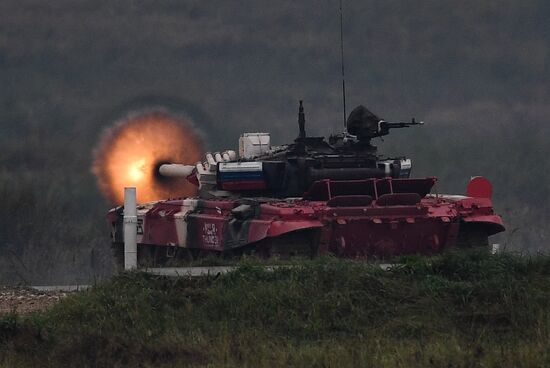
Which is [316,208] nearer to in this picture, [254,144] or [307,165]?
[307,165]

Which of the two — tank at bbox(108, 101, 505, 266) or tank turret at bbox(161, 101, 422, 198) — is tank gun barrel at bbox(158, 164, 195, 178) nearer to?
tank at bbox(108, 101, 505, 266)

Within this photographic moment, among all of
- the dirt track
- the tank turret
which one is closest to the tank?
the tank turret

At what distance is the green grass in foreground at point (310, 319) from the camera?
14016mm

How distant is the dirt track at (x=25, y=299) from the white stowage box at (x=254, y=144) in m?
5.94

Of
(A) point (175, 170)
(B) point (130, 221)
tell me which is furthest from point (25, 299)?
(A) point (175, 170)

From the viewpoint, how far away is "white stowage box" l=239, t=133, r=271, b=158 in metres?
27.1

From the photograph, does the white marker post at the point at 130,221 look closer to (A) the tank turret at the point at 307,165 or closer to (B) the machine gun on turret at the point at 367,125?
(A) the tank turret at the point at 307,165

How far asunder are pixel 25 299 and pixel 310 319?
7.17 meters

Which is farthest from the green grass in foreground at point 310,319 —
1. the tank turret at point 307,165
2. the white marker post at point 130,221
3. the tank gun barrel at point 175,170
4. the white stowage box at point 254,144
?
the tank gun barrel at point 175,170

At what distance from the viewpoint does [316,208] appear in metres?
22.7

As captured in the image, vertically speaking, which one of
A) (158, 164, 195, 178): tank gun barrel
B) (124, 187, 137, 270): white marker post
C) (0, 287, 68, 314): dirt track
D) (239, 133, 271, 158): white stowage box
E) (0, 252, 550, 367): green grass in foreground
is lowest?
(0, 287, 68, 314): dirt track

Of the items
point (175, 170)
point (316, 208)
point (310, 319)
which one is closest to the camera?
point (310, 319)

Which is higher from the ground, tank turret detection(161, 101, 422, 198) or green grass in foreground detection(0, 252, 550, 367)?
tank turret detection(161, 101, 422, 198)

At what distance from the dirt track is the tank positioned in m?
1.81
